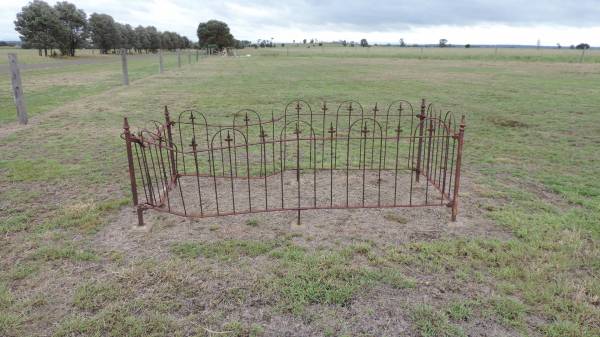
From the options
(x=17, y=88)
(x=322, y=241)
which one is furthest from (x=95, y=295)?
(x=17, y=88)

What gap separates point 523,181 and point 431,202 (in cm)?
183

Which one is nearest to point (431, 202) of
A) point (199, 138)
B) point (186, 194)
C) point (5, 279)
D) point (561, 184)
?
point (561, 184)

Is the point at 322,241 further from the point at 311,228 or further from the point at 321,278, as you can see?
the point at 321,278

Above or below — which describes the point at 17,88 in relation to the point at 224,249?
above

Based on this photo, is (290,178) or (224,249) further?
(290,178)

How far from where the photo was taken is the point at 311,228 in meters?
4.41

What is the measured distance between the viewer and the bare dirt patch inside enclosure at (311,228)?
4.12 meters

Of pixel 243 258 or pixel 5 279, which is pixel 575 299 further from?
pixel 5 279

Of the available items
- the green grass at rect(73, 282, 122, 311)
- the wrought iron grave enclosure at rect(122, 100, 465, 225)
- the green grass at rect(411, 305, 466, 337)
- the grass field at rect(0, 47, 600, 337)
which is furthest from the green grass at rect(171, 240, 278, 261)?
the green grass at rect(411, 305, 466, 337)

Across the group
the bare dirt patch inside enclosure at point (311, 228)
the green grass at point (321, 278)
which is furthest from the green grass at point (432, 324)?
the bare dirt patch inside enclosure at point (311, 228)

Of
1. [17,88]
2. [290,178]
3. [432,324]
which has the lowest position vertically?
[432,324]

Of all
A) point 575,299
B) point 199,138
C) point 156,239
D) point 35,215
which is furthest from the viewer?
point 199,138

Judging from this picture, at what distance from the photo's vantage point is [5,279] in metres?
3.45

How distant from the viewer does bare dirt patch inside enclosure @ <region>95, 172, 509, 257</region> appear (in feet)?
13.5
